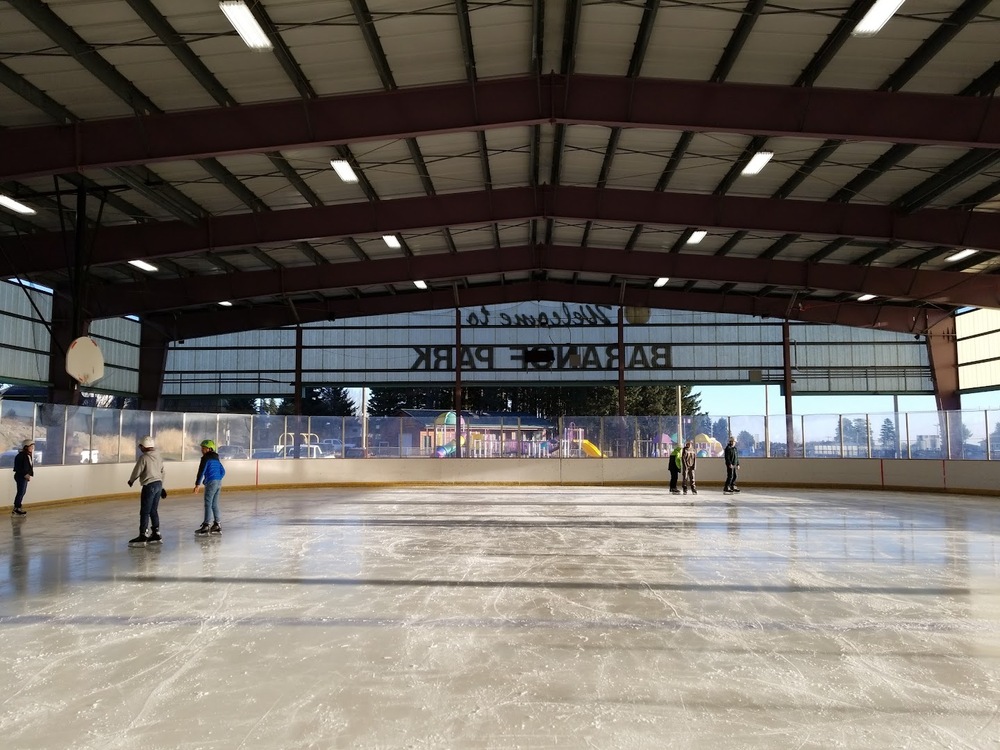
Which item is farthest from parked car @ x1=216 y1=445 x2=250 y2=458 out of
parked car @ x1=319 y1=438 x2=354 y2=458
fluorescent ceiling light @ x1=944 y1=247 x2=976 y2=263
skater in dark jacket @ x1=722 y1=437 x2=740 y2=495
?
fluorescent ceiling light @ x1=944 y1=247 x2=976 y2=263

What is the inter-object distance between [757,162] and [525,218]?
637 cm

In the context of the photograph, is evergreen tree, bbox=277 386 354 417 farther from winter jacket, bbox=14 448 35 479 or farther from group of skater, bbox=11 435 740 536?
group of skater, bbox=11 435 740 536

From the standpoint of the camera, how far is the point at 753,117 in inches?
507

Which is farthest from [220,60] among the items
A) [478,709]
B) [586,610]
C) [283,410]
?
[283,410]

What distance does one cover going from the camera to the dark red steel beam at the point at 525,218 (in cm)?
1823

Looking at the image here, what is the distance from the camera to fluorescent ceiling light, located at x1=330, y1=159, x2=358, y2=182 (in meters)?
15.3

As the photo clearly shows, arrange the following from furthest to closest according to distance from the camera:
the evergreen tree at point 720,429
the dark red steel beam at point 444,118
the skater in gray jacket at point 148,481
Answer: the evergreen tree at point 720,429 < the dark red steel beam at point 444,118 < the skater in gray jacket at point 148,481

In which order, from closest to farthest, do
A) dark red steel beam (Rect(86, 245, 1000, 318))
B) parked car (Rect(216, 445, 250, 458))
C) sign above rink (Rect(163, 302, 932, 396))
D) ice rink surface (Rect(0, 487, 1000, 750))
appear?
ice rink surface (Rect(0, 487, 1000, 750)), dark red steel beam (Rect(86, 245, 1000, 318)), parked car (Rect(216, 445, 250, 458)), sign above rink (Rect(163, 302, 932, 396))

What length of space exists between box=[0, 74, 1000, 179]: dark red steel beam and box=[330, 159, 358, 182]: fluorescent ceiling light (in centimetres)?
214

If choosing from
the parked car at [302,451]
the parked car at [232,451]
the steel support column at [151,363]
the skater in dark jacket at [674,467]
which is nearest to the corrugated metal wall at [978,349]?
the skater in dark jacket at [674,467]

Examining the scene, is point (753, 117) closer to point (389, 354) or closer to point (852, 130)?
point (852, 130)

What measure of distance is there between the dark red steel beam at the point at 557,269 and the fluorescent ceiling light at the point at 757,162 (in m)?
8.84

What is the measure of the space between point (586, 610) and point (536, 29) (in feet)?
29.8

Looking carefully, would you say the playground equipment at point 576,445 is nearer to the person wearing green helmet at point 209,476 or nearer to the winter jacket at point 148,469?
the person wearing green helmet at point 209,476
